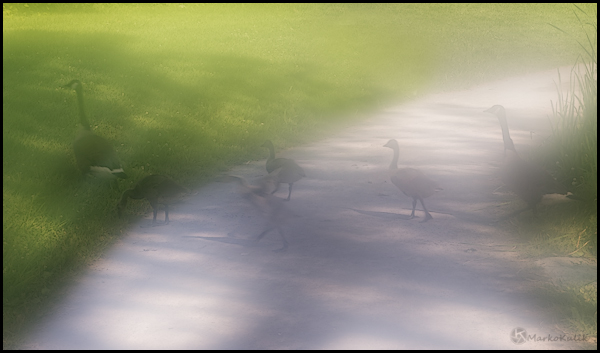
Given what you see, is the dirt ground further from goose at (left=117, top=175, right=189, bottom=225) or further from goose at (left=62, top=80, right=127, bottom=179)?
goose at (left=62, top=80, right=127, bottom=179)

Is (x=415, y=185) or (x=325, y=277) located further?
(x=415, y=185)

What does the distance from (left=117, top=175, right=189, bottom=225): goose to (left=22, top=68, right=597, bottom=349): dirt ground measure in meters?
0.27

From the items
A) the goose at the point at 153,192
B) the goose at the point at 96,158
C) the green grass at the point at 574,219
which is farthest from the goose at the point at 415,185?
the goose at the point at 96,158

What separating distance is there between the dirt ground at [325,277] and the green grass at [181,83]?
2.12 feet

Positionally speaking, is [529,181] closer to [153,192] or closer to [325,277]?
[325,277]

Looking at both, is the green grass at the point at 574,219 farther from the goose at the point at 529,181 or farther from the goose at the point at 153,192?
the goose at the point at 153,192

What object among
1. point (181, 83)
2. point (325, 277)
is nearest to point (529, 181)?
point (325, 277)

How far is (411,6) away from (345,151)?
2663cm

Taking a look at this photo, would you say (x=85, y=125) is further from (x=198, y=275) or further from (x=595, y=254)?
(x=595, y=254)

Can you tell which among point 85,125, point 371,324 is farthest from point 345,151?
point 371,324

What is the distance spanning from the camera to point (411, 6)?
34844 mm

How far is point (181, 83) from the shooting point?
1488 centimetres

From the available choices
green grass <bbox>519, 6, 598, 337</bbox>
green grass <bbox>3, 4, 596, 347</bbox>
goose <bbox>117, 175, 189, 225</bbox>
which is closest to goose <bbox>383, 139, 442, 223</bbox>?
green grass <bbox>519, 6, 598, 337</bbox>

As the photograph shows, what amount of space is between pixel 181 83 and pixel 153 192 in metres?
8.05
